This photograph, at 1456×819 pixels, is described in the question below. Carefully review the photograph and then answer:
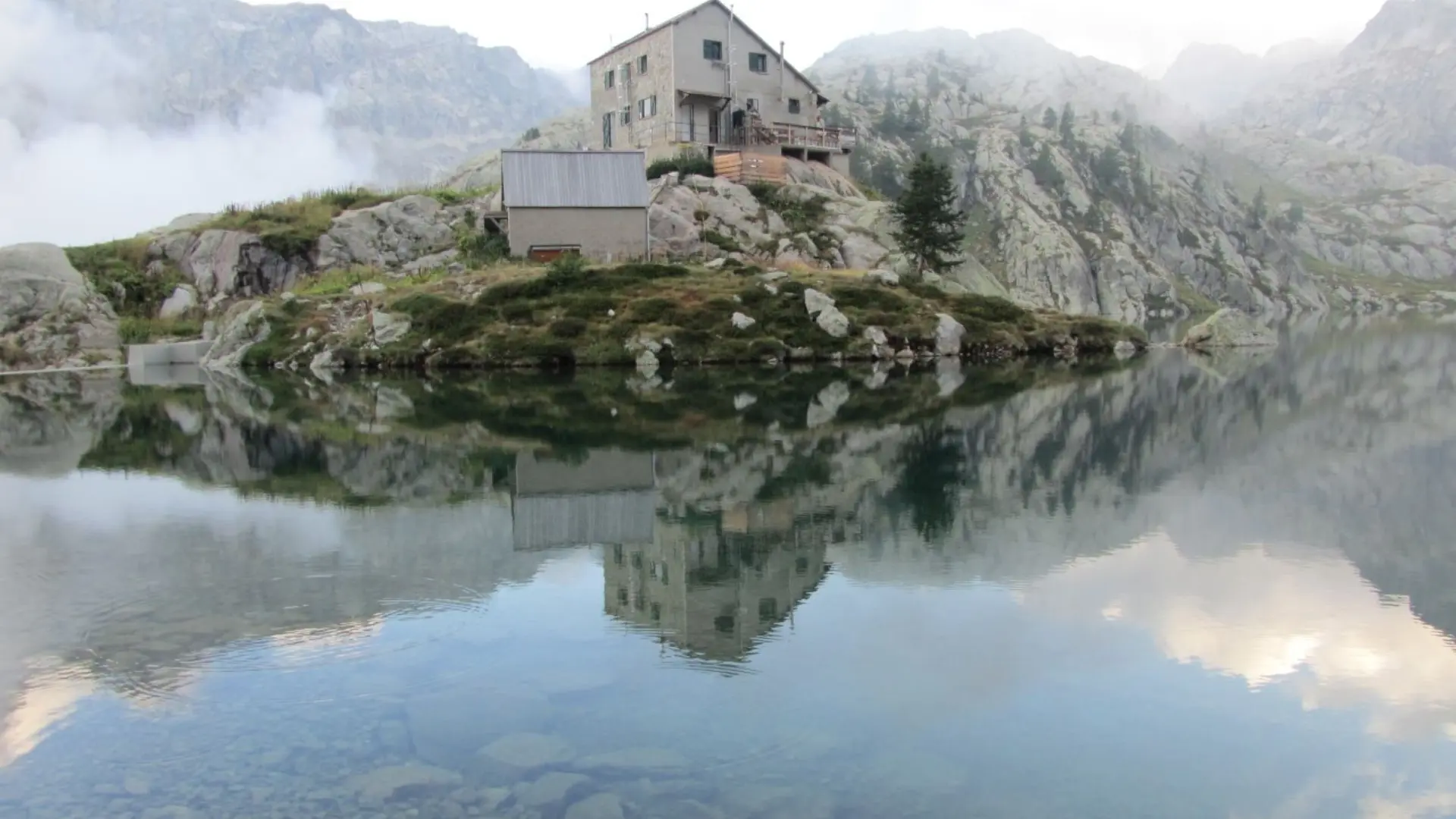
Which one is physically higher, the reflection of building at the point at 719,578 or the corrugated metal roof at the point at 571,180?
the corrugated metal roof at the point at 571,180

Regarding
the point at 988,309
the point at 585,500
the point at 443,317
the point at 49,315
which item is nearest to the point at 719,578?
the point at 585,500

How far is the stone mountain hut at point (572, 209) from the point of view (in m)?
64.4

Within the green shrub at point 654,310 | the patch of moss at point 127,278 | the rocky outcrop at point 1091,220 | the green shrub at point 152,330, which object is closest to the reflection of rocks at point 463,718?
the green shrub at point 654,310

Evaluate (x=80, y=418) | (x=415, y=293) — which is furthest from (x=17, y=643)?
(x=415, y=293)

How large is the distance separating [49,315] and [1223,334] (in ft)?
249

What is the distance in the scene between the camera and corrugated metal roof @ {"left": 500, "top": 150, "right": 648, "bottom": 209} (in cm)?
6425

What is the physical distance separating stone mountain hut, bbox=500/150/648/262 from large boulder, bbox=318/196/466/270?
29.1 feet

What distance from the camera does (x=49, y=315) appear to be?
6306 centimetres

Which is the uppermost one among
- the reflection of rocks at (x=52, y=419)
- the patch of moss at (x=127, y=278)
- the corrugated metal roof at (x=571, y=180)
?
the corrugated metal roof at (x=571, y=180)

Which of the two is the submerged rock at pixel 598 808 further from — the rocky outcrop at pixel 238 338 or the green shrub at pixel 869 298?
the rocky outcrop at pixel 238 338

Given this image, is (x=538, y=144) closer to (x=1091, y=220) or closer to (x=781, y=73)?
(x=781, y=73)

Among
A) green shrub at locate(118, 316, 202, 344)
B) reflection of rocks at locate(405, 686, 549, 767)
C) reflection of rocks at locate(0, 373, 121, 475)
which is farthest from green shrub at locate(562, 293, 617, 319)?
reflection of rocks at locate(405, 686, 549, 767)

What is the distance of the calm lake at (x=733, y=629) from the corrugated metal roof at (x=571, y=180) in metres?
39.6

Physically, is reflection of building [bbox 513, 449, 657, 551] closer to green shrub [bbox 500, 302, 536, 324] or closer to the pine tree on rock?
green shrub [bbox 500, 302, 536, 324]
